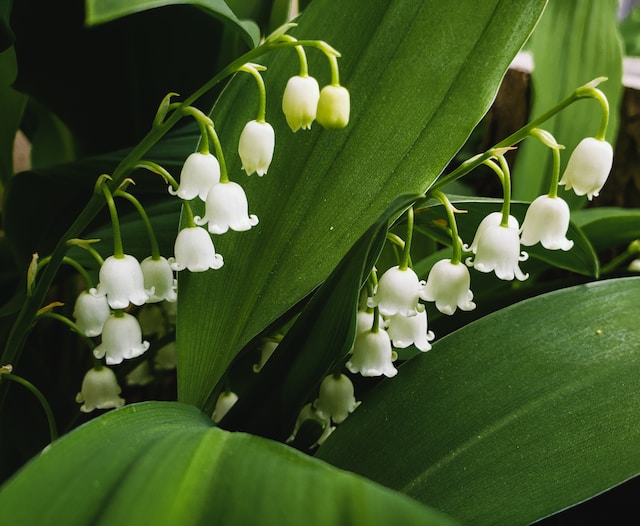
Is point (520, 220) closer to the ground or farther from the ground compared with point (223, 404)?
farther from the ground

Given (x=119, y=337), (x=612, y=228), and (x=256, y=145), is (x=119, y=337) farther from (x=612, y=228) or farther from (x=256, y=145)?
(x=612, y=228)

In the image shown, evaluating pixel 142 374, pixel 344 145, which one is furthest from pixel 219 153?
pixel 142 374

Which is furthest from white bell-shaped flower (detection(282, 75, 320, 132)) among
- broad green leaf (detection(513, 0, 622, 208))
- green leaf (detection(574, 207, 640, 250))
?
broad green leaf (detection(513, 0, 622, 208))

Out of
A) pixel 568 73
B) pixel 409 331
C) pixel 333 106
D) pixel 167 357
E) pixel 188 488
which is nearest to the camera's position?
pixel 188 488

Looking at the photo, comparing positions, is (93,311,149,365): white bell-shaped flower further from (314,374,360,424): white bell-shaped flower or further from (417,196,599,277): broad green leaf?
(417,196,599,277): broad green leaf

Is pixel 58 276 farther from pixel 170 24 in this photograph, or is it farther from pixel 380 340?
pixel 380 340

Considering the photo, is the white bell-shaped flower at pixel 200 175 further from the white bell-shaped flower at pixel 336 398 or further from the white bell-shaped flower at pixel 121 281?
the white bell-shaped flower at pixel 336 398

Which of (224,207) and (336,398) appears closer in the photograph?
(224,207)
